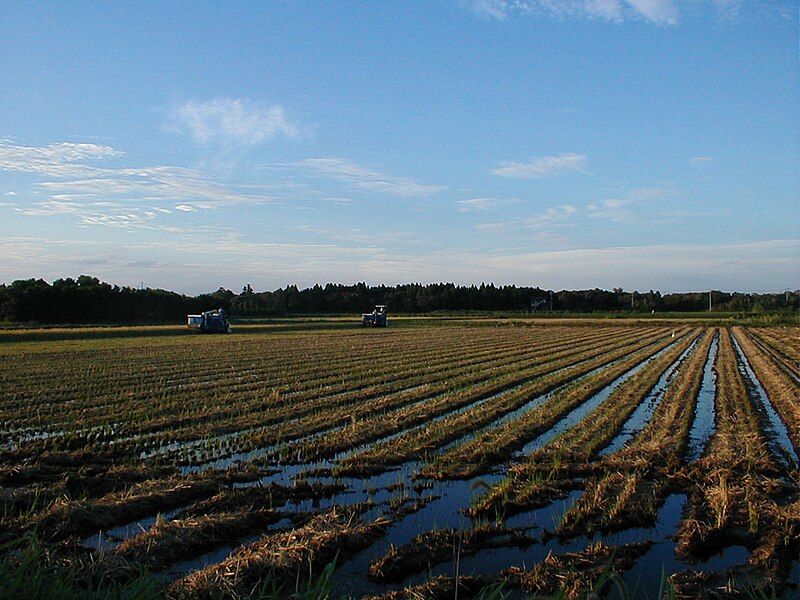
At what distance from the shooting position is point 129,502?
7695 millimetres

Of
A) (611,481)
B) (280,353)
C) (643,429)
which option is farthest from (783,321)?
(611,481)

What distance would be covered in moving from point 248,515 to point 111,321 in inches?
2926

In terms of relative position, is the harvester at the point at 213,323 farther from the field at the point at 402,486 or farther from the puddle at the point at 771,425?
the puddle at the point at 771,425

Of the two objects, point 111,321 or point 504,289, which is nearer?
point 111,321

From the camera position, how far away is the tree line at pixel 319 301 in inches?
2822

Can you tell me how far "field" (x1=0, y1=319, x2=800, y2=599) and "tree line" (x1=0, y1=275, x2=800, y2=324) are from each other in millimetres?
57705

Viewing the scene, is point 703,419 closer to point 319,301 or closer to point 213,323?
point 213,323

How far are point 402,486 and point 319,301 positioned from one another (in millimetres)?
108819

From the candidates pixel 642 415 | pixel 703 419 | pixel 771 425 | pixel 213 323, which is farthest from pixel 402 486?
pixel 213 323

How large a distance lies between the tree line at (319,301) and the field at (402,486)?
2272 inches

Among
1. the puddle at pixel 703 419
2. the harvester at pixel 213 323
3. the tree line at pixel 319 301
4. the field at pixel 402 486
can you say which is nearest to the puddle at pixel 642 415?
the field at pixel 402 486

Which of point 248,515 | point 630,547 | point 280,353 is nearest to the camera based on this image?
point 630,547

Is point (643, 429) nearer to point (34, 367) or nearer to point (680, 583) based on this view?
point (680, 583)

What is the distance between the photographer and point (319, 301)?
383ft
